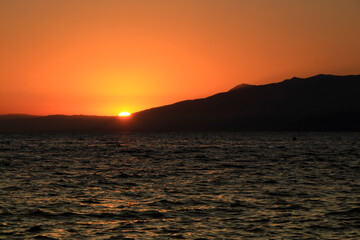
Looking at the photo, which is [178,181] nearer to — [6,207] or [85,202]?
[85,202]

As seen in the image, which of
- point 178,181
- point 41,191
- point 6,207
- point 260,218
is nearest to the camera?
point 260,218

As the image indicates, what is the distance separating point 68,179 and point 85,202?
12.1 metres

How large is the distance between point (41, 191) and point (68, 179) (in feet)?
23.6

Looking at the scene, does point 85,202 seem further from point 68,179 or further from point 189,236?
point 68,179

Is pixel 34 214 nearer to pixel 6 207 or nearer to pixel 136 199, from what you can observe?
pixel 6 207

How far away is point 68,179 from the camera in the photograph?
37062 mm

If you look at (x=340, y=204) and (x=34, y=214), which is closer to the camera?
(x=34, y=214)

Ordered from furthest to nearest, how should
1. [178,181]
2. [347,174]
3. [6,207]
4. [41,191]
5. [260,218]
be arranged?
[347,174] → [178,181] → [41,191] → [6,207] → [260,218]

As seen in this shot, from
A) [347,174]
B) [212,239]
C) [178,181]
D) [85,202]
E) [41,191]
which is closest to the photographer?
[212,239]

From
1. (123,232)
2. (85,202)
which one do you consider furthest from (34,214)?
(123,232)

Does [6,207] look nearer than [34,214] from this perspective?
No

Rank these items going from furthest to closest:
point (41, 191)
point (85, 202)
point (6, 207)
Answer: point (41, 191) → point (85, 202) → point (6, 207)

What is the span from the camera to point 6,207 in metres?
24.0

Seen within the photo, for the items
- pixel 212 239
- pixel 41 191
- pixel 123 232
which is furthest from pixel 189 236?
pixel 41 191
